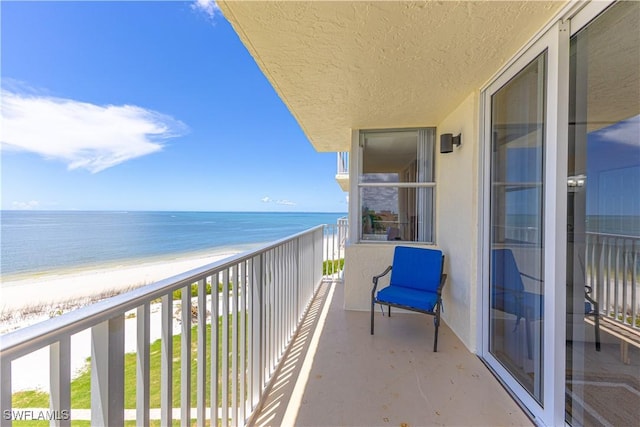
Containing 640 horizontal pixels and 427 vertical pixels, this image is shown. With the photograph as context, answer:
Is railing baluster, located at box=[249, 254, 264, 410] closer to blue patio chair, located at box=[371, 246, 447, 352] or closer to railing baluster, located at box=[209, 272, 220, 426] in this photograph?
railing baluster, located at box=[209, 272, 220, 426]

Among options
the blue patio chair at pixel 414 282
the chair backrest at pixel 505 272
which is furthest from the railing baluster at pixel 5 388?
the blue patio chair at pixel 414 282

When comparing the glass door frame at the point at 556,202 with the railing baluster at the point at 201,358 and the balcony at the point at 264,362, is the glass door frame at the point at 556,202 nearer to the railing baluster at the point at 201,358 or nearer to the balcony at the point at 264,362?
the balcony at the point at 264,362

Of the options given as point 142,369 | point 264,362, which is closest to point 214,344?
point 142,369

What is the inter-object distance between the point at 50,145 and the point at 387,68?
23852mm

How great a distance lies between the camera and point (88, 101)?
56.1ft

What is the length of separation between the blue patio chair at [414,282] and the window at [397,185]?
48 cm

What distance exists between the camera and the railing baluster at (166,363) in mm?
985

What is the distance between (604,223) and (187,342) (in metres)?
2.08

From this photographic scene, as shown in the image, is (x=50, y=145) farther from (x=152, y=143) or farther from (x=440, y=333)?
(x=440, y=333)

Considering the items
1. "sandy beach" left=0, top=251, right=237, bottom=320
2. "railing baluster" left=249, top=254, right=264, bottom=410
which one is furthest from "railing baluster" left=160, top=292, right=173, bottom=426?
"sandy beach" left=0, top=251, right=237, bottom=320

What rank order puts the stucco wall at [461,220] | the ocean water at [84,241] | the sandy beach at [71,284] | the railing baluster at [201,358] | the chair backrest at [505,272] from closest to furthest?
the railing baluster at [201,358] < the chair backrest at [505,272] < the stucco wall at [461,220] < the sandy beach at [71,284] < the ocean water at [84,241]

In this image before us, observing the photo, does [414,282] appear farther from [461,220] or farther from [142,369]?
[142,369]

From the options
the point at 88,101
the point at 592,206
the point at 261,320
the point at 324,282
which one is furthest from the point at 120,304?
the point at 88,101

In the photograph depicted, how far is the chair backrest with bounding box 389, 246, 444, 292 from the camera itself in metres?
2.94
